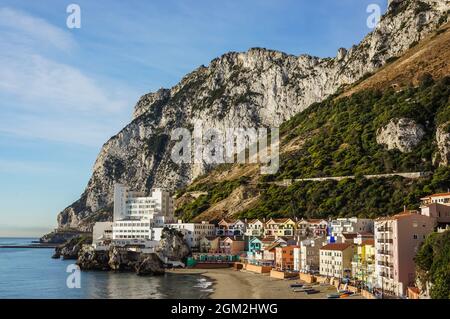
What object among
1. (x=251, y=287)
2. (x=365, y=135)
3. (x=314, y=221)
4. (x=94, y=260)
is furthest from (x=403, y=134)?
(x=94, y=260)

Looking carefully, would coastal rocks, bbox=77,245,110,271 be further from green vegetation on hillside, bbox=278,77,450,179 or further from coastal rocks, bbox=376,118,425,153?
coastal rocks, bbox=376,118,425,153

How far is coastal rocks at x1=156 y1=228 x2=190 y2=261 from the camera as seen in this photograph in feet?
375

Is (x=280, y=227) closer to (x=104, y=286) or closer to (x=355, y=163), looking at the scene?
(x=355, y=163)

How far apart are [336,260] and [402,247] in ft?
70.2

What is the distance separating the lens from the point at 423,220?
5616 cm

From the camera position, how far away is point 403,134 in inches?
5310

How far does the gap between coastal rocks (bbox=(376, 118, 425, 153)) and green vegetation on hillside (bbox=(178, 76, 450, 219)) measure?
5.48 ft

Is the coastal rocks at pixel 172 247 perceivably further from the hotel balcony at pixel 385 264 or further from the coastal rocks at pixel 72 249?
the hotel balcony at pixel 385 264

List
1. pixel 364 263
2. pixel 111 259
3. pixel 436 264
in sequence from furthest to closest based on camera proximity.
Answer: pixel 111 259 → pixel 364 263 → pixel 436 264

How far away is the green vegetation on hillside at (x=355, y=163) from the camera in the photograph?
370 feet

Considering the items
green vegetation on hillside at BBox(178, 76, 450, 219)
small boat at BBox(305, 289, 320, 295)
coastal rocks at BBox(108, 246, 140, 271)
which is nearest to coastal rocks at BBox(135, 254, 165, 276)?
coastal rocks at BBox(108, 246, 140, 271)

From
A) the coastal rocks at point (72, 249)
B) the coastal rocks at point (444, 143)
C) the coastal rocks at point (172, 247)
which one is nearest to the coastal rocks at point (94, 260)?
the coastal rocks at point (172, 247)
